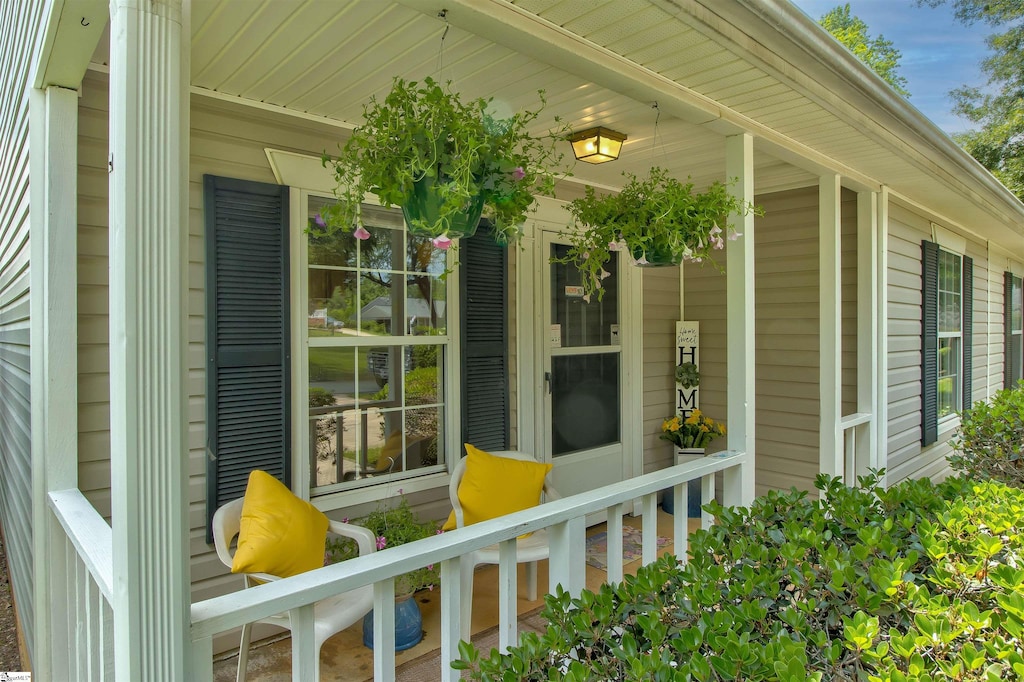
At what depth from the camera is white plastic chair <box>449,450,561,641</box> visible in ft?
8.51

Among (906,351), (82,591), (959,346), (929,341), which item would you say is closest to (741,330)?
(82,591)

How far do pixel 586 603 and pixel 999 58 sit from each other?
20380 millimetres

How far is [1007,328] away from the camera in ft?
27.9

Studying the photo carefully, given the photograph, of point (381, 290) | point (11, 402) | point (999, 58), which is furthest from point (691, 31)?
point (999, 58)

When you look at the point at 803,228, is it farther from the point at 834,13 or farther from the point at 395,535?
the point at 834,13

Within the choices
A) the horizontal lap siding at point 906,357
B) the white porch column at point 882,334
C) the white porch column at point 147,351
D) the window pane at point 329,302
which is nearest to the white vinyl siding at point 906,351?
the horizontal lap siding at point 906,357

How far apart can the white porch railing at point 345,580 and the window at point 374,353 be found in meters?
1.11

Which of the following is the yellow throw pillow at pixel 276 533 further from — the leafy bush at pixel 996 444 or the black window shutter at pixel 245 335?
the leafy bush at pixel 996 444

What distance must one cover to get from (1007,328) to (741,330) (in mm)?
8420

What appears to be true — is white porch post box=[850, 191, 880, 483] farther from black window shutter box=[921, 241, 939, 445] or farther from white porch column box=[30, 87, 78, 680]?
white porch column box=[30, 87, 78, 680]

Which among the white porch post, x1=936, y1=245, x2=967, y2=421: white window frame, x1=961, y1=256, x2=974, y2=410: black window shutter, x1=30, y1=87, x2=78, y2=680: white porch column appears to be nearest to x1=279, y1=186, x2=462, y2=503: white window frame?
x1=30, y1=87, x2=78, y2=680: white porch column

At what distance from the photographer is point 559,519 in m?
1.78

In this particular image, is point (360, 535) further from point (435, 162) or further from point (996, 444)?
point (996, 444)

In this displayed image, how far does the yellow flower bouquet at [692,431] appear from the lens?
15.1 feet
